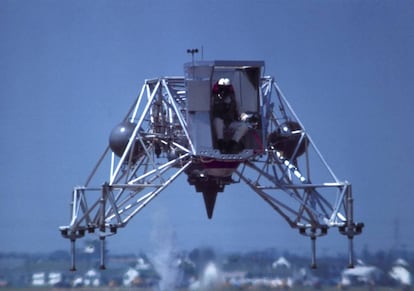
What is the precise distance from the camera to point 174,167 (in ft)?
522

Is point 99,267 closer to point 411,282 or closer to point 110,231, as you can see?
point 110,231

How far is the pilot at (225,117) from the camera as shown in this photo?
15588cm

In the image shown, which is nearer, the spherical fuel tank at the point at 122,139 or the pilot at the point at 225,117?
the pilot at the point at 225,117

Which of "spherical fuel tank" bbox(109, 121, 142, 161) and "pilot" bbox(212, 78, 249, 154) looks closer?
"pilot" bbox(212, 78, 249, 154)

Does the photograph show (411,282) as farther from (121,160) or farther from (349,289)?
(121,160)

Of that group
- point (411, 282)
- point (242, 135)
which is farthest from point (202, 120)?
point (411, 282)

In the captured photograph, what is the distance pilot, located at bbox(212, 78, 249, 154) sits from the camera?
156m

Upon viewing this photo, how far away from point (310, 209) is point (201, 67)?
821cm

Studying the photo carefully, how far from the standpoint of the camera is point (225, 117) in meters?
156

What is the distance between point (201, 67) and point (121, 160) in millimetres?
5883

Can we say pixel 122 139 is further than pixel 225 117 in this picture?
Yes

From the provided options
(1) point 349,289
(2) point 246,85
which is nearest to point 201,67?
(2) point 246,85

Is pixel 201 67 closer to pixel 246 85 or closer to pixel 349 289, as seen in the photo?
pixel 246 85

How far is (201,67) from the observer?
15575 centimetres
